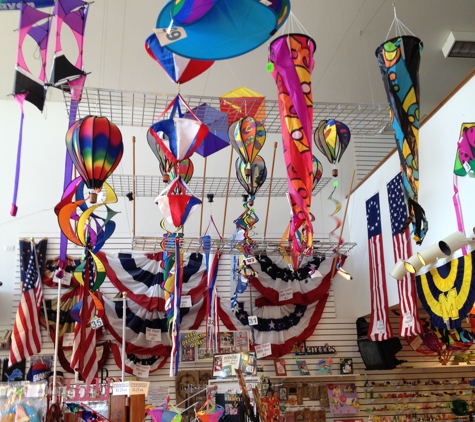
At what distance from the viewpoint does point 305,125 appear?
4102mm

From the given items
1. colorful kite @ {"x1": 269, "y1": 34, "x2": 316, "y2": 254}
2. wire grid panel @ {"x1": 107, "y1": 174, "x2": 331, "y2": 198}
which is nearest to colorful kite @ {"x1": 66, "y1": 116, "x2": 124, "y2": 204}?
colorful kite @ {"x1": 269, "y1": 34, "x2": 316, "y2": 254}

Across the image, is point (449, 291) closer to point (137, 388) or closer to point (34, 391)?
point (137, 388)

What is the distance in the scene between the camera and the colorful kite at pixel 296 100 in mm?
4016

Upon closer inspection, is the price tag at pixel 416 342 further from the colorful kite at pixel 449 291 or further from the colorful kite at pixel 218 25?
the colorful kite at pixel 218 25

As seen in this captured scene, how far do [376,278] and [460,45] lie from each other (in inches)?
121

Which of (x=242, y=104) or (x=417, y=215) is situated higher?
(x=242, y=104)

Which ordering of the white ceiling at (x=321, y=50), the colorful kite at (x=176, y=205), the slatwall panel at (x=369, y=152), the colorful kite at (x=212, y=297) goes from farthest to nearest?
1. the slatwall panel at (x=369, y=152)
2. the colorful kite at (x=212, y=297)
3. the white ceiling at (x=321, y=50)
4. the colorful kite at (x=176, y=205)

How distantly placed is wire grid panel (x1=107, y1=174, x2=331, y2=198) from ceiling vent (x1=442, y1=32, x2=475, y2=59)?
2187 mm

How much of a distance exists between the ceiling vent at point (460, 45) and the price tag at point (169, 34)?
16.6ft

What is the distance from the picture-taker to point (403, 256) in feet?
19.5

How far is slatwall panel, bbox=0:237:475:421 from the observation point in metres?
7.05

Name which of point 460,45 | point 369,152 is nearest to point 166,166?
point 369,152

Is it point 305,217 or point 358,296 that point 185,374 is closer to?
point 358,296

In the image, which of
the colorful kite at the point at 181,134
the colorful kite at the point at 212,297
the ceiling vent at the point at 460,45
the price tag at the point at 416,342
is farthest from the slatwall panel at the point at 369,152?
the colorful kite at the point at 181,134
